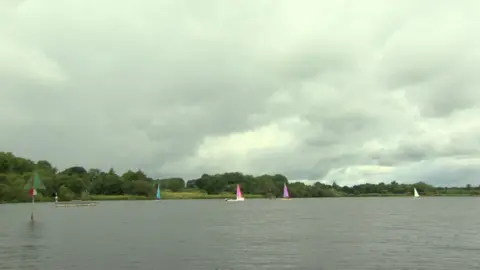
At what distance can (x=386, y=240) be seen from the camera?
63.7 metres

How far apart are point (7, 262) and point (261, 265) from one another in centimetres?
2227

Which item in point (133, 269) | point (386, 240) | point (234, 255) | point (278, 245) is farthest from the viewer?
point (386, 240)

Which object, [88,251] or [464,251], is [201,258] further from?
[464,251]

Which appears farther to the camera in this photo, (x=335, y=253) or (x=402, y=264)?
(x=335, y=253)

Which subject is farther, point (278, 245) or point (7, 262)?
point (278, 245)

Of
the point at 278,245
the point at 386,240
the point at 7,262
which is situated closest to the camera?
the point at 7,262

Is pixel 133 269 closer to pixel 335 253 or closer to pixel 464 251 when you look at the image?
pixel 335 253

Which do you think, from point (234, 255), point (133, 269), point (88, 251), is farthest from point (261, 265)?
point (88, 251)

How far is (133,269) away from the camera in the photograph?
41.3 metres

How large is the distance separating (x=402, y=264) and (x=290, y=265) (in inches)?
373

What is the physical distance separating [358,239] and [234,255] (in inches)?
877

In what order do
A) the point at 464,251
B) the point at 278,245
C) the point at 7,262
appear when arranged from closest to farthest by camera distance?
the point at 7,262 < the point at 464,251 < the point at 278,245

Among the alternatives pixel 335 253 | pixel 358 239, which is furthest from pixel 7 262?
pixel 358 239

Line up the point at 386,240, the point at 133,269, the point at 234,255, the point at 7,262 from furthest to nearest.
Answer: the point at 386,240, the point at 234,255, the point at 7,262, the point at 133,269
